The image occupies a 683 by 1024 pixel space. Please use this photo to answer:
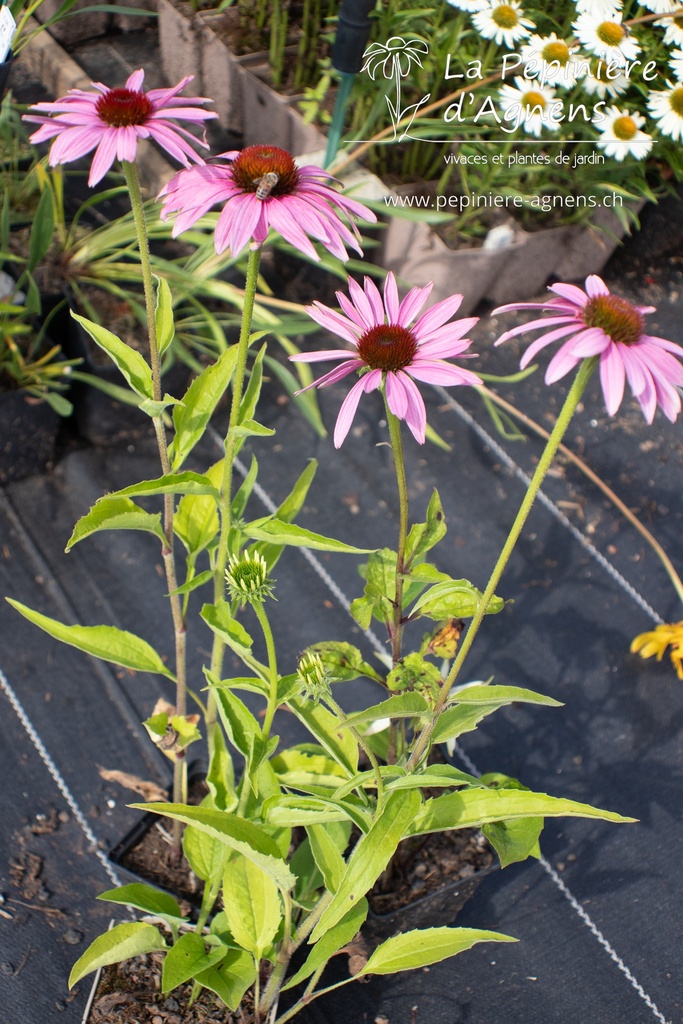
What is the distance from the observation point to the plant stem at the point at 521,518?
47 centimetres

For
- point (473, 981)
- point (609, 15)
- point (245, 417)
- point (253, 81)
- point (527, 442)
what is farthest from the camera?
point (253, 81)

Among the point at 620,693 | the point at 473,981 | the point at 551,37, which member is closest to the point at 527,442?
the point at 620,693

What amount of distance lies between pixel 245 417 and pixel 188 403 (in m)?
0.05

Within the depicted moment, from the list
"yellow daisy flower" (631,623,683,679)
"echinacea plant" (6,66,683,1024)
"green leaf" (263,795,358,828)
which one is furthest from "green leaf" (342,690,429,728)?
"yellow daisy flower" (631,623,683,679)

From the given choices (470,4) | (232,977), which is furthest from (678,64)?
Answer: (232,977)

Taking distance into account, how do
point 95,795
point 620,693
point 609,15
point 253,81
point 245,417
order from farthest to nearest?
point 253,81 < point 609,15 < point 620,693 < point 95,795 < point 245,417

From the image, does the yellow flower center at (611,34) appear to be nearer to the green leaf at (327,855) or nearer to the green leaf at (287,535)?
the green leaf at (287,535)

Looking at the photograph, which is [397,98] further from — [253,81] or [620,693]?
[620,693]

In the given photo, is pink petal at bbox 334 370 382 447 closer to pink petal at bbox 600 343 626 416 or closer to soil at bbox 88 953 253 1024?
pink petal at bbox 600 343 626 416

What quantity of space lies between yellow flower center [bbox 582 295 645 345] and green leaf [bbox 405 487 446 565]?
0.21 m

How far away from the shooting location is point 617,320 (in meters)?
0.49

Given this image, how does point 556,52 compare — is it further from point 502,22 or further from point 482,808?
point 482,808

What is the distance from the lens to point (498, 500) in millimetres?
1336

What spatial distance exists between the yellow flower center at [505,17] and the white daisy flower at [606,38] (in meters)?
0.09
